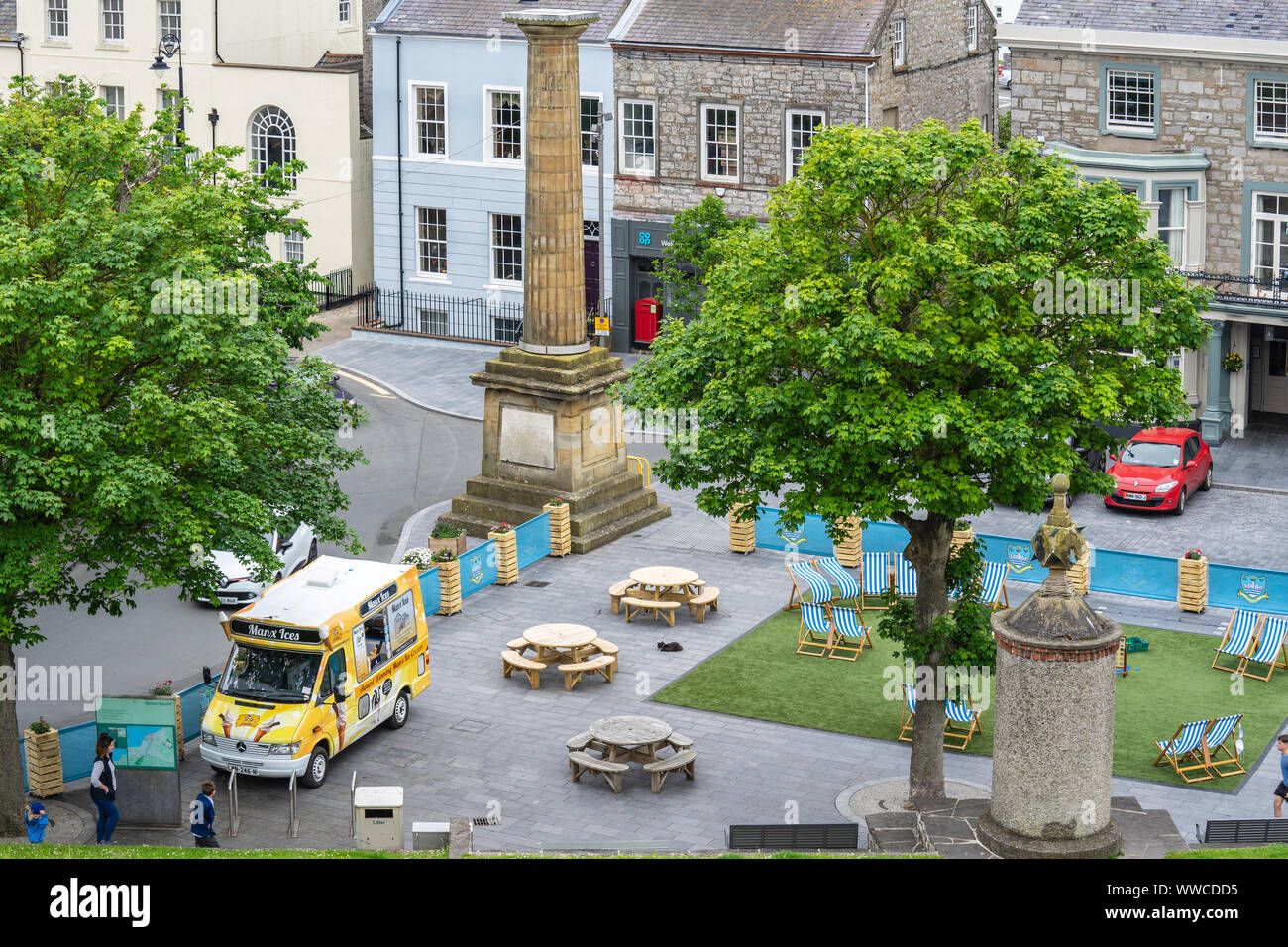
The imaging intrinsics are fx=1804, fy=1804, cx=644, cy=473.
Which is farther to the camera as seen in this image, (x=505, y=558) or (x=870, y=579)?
(x=505, y=558)

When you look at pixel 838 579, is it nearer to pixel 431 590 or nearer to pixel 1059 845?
pixel 431 590

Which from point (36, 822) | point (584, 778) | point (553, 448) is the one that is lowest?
point (584, 778)

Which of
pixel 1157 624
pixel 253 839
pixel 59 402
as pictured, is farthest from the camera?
pixel 1157 624

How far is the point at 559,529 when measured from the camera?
34.3 m

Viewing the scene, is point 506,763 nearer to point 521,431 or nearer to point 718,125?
point 521,431

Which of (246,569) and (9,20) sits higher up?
(9,20)

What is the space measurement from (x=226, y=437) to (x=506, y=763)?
6570 millimetres

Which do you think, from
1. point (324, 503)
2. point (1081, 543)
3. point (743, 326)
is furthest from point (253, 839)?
point (1081, 543)

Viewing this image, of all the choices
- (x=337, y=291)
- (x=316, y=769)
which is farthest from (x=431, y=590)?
(x=337, y=291)

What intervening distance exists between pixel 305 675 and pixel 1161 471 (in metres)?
19.9

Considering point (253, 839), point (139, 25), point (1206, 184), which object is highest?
point (139, 25)

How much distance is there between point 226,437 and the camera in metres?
21.7

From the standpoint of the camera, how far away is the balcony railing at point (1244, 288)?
132 feet

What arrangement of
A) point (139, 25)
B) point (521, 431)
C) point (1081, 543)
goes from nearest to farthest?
point (1081, 543), point (521, 431), point (139, 25)
